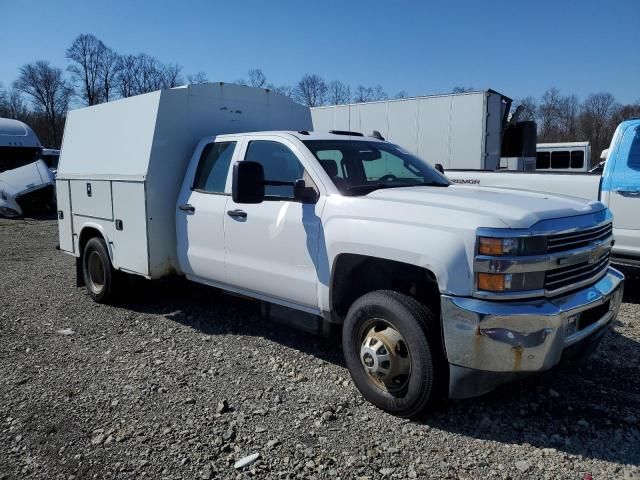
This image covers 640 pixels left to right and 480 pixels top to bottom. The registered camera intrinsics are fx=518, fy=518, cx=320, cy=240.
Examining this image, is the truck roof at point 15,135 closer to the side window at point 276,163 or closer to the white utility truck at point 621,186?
the side window at point 276,163

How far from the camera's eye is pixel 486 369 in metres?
3.03

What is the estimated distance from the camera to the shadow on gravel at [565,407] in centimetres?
319

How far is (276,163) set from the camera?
4.47 metres

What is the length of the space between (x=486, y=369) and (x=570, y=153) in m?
15.8

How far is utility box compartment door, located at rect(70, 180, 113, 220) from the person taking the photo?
5867 mm

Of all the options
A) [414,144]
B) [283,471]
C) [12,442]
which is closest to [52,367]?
[12,442]

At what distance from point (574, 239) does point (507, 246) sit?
613mm

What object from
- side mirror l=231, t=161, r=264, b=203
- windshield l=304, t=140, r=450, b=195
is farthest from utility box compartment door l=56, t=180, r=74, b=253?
windshield l=304, t=140, r=450, b=195

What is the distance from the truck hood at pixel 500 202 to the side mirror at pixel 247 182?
88 centimetres

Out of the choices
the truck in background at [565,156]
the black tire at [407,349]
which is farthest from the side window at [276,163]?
the truck in background at [565,156]

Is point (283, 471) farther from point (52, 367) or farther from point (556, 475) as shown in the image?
point (52, 367)

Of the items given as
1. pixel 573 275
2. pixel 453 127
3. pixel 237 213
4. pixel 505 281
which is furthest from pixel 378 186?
pixel 453 127

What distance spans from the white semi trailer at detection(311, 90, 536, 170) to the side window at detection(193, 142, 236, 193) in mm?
7213

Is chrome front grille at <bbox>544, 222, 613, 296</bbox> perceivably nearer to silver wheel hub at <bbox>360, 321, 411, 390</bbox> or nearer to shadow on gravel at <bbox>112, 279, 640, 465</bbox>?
shadow on gravel at <bbox>112, 279, 640, 465</bbox>
